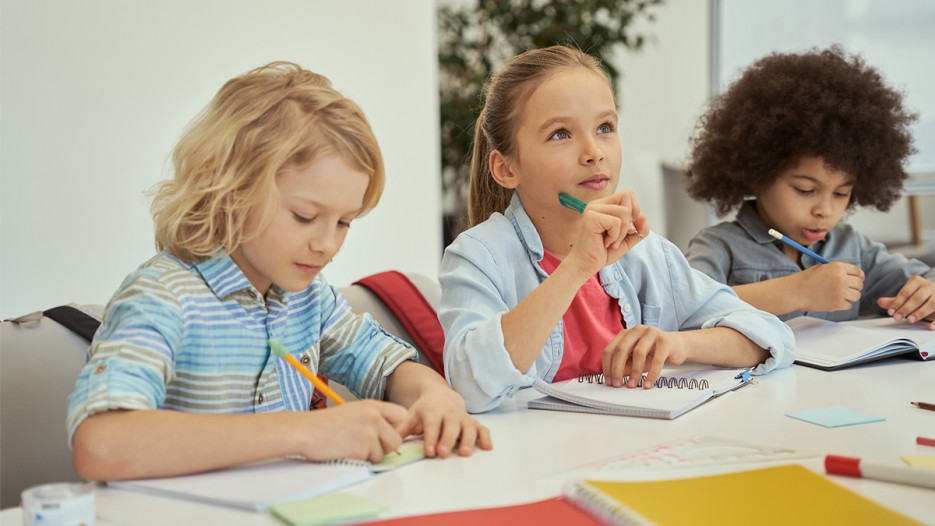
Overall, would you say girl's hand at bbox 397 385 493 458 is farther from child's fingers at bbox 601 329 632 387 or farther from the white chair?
the white chair

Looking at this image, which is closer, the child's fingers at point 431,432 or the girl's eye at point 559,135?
the child's fingers at point 431,432

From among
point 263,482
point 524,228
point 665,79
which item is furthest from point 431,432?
point 665,79

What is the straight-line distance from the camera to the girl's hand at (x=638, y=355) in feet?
3.83

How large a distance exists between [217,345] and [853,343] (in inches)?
38.7

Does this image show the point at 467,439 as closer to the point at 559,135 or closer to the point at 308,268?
the point at 308,268

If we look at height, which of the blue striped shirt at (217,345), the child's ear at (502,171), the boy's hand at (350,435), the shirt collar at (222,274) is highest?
the child's ear at (502,171)

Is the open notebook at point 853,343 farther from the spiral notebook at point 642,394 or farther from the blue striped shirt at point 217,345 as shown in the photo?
the blue striped shirt at point 217,345

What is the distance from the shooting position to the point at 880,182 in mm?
1928

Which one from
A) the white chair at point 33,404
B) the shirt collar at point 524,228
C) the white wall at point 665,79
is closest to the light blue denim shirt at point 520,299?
the shirt collar at point 524,228

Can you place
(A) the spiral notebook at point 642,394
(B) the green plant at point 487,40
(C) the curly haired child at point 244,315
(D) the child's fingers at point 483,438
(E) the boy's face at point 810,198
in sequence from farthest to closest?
(B) the green plant at point 487,40, (E) the boy's face at point 810,198, (A) the spiral notebook at point 642,394, (D) the child's fingers at point 483,438, (C) the curly haired child at point 244,315

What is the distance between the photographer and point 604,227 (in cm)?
114

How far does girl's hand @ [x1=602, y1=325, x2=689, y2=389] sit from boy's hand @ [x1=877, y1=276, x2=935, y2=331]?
25.6 inches

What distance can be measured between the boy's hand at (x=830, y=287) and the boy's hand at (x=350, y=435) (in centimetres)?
101

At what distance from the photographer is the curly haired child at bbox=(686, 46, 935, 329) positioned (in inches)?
71.2
